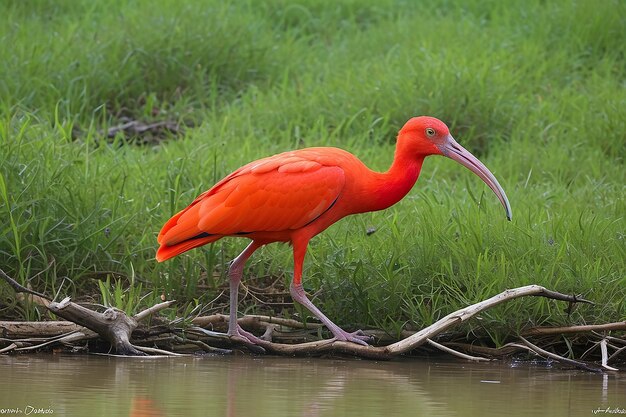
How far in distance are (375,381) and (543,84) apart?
5831 mm

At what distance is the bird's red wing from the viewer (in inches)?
247

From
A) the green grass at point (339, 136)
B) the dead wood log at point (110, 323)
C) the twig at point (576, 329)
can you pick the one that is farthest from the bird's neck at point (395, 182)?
the dead wood log at point (110, 323)

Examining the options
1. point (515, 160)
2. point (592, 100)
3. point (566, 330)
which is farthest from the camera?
point (592, 100)

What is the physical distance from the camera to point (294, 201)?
630cm

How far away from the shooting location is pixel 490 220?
7.09 m

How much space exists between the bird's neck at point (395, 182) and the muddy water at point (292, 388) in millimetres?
893

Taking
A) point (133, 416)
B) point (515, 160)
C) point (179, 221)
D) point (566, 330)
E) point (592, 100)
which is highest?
point (592, 100)

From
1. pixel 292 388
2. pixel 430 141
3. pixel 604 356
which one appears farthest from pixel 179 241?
pixel 604 356

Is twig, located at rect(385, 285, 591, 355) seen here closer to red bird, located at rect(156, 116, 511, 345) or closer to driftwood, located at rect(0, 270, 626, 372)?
driftwood, located at rect(0, 270, 626, 372)

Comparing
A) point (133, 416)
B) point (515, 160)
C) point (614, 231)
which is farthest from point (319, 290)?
point (515, 160)

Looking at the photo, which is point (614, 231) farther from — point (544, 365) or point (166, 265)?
point (166, 265)

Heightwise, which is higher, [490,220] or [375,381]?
[490,220]

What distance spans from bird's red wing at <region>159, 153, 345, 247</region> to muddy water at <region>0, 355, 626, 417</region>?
2.27 ft

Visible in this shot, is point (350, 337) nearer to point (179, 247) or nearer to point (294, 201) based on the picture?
point (294, 201)
